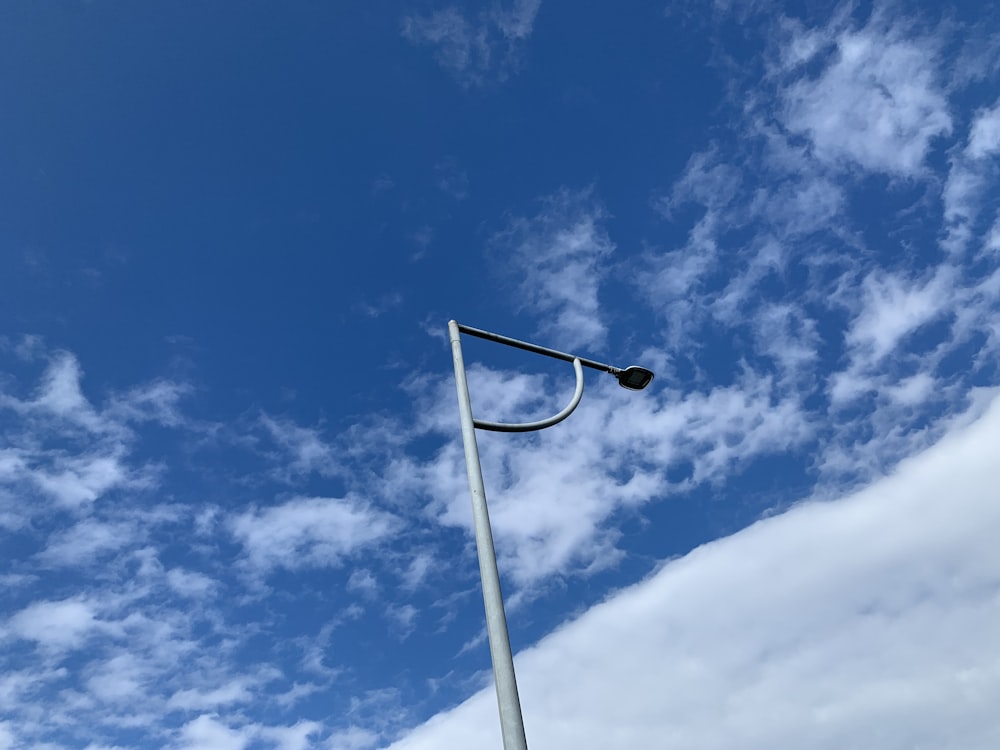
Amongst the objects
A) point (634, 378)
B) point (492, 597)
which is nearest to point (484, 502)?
point (492, 597)

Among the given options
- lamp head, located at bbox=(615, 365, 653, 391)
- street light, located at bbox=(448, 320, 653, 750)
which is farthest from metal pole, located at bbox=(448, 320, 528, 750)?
lamp head, located at bbox=(615, 365, 653, 391)

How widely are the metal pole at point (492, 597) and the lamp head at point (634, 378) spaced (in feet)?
11.4

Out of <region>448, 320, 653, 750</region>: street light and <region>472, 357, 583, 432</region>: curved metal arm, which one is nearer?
<region>448, 320, 653, 750</region>: street light

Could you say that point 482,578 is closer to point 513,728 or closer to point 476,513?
point 476,513

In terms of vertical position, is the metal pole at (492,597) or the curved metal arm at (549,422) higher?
the curved metal arm at (549,422)

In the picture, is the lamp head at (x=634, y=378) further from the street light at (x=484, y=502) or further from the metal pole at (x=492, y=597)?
the metal pole at (x=492, y=597)

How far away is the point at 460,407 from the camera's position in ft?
31.0

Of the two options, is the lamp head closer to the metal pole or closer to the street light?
the street light

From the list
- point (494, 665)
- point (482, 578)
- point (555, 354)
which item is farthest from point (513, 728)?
point (555, 354)

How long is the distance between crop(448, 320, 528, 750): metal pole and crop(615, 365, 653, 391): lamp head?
3.47 m

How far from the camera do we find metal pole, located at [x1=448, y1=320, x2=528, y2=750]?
6719 mm

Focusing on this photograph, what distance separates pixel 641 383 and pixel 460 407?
4.12 metres

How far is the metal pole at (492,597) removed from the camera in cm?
672

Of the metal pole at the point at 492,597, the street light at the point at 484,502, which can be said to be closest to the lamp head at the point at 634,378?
the street light at the point at 484,502
